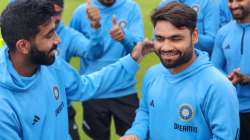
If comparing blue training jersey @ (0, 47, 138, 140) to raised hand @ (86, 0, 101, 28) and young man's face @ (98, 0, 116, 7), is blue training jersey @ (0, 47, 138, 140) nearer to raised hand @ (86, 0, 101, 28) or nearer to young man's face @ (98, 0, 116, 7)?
raised hand @ (86, 0, 101, 28)

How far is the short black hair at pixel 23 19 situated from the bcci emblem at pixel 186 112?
117 centimetres

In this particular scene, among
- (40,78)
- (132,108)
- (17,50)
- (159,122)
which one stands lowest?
(132,108)

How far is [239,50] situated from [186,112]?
144 cm

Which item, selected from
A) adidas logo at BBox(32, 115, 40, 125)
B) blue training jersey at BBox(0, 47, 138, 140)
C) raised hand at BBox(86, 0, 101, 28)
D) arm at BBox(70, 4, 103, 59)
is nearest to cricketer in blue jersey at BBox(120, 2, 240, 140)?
blue training jersey at BBox(0, 47, 138, 140)

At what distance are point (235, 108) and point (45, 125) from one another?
1.36 m

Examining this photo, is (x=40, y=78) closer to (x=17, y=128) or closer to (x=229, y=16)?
(x=17, y=128)

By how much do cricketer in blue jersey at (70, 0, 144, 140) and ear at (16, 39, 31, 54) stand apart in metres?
2.37

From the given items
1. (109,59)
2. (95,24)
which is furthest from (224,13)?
(95,24)

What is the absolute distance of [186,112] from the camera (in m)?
3.75

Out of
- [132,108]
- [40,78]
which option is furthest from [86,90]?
[132,108]

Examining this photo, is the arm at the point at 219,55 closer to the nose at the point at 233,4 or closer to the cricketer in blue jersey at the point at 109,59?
the nose at the point at 233,4

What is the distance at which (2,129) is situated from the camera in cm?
341

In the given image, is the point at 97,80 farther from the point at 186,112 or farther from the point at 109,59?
the point at 109,59

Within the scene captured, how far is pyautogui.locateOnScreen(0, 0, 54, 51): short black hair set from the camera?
3465 millimetres
